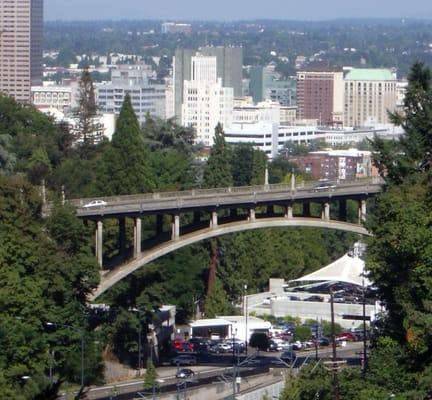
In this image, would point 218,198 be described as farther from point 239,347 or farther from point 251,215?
point 239,347

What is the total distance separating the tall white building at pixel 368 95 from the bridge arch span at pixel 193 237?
142 metres

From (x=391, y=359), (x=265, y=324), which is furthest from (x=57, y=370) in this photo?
(x=265, y=324)

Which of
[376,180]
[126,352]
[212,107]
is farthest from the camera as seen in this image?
[212,107]

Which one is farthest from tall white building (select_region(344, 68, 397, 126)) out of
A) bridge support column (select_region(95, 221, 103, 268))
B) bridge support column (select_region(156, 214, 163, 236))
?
bridge support column (select_region(95, 221, 103, 268))

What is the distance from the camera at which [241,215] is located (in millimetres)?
51281

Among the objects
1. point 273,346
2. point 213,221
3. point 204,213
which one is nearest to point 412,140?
point 213,221

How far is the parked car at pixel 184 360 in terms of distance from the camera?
48.5 m

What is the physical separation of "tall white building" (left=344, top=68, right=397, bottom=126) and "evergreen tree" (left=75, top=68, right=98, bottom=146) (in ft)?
358

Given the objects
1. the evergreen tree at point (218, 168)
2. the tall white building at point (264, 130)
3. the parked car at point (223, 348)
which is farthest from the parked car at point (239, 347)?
the tall white building at point (264, 130)

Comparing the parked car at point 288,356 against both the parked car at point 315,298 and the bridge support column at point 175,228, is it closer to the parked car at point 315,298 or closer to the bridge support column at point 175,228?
the bridge support column at point 175,228

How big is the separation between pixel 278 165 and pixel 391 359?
206 feet

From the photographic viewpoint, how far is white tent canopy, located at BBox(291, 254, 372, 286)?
58.7 metres

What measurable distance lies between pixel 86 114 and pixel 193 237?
1320 inches

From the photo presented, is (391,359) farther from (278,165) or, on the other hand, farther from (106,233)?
(278,165)
